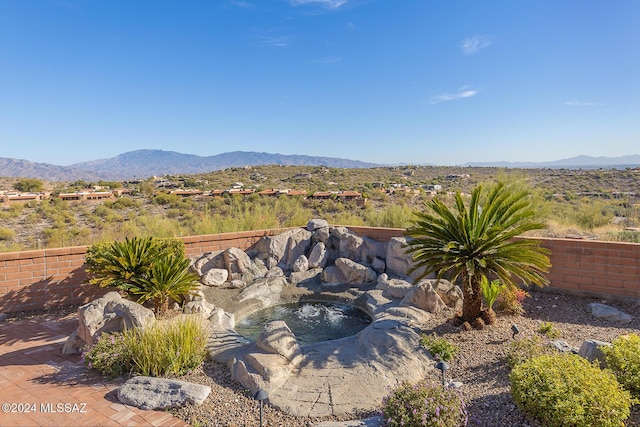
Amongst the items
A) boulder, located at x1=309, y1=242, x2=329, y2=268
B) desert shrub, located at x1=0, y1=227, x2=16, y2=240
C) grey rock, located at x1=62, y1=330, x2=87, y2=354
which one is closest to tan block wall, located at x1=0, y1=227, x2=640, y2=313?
grey rock, located at x1=62, y1=330, x2=87, y2=354

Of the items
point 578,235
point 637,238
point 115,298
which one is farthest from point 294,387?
point 578,235

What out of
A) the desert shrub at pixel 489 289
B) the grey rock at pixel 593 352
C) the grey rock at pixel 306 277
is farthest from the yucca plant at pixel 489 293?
the grey rock at pixel 306 277

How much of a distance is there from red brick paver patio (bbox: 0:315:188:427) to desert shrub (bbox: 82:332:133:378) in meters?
0.11

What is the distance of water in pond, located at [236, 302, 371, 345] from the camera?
6.60 m

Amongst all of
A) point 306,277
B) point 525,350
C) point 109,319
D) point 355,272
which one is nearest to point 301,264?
point 306,277

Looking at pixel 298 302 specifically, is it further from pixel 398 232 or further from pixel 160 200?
pixel 160 200

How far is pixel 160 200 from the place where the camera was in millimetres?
22969

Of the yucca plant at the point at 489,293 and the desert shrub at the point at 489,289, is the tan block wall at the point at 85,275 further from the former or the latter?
the desert shrub at the point at 489,289

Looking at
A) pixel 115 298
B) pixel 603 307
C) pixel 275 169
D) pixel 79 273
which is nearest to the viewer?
pixel 115 298

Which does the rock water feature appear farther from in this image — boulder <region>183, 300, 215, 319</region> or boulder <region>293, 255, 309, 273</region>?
boulder <region>183, 300, 215, 319</region>

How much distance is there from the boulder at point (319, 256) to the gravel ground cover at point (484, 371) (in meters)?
4.33

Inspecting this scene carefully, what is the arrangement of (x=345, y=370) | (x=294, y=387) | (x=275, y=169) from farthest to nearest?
(x=275, y=169) → (x=345, y=370) → (x=294, y=387)

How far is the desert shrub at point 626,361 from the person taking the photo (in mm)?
3445

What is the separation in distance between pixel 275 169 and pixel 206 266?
42.1 meters
